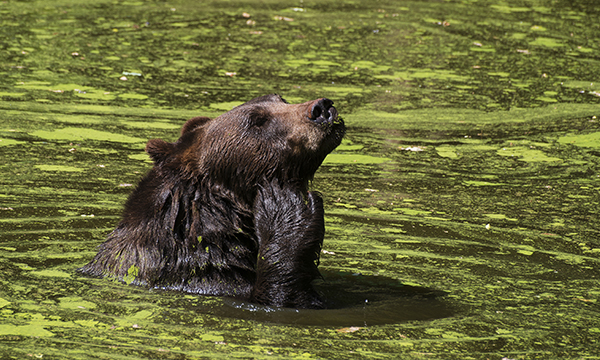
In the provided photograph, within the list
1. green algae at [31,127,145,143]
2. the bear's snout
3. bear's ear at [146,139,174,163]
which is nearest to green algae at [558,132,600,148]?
green algae at [31,127,145,143]

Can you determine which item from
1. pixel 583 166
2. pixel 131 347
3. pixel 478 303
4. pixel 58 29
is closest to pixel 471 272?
pixel 478 303

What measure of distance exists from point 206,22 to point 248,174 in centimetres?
1296

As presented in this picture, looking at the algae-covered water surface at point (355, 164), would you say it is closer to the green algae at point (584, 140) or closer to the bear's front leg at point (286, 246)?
the green algae at point (584, 140)

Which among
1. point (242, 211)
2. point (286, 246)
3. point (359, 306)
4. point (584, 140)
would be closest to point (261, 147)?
point (242, 211)

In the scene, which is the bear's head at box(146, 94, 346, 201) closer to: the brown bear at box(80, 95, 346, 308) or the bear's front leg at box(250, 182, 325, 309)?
the brown bear at box(80, 95, 346, 308)

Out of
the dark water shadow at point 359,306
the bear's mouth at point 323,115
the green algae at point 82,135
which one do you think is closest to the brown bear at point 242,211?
the bear's mouth at point 323,115

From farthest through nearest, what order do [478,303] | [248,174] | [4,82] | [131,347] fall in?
[4,82], [478,303], [248,174], [131,347]

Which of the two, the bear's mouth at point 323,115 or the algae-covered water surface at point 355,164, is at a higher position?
the bear's mouth at point 323,115

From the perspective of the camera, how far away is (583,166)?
1137 cm

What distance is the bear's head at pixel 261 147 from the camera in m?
6.20

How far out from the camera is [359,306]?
6566mm

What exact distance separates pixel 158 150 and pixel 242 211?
794 millimetres

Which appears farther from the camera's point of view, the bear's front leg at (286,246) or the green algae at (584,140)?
the green algae at (584,140)

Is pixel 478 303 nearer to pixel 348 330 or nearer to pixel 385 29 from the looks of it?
pixel 348 330
